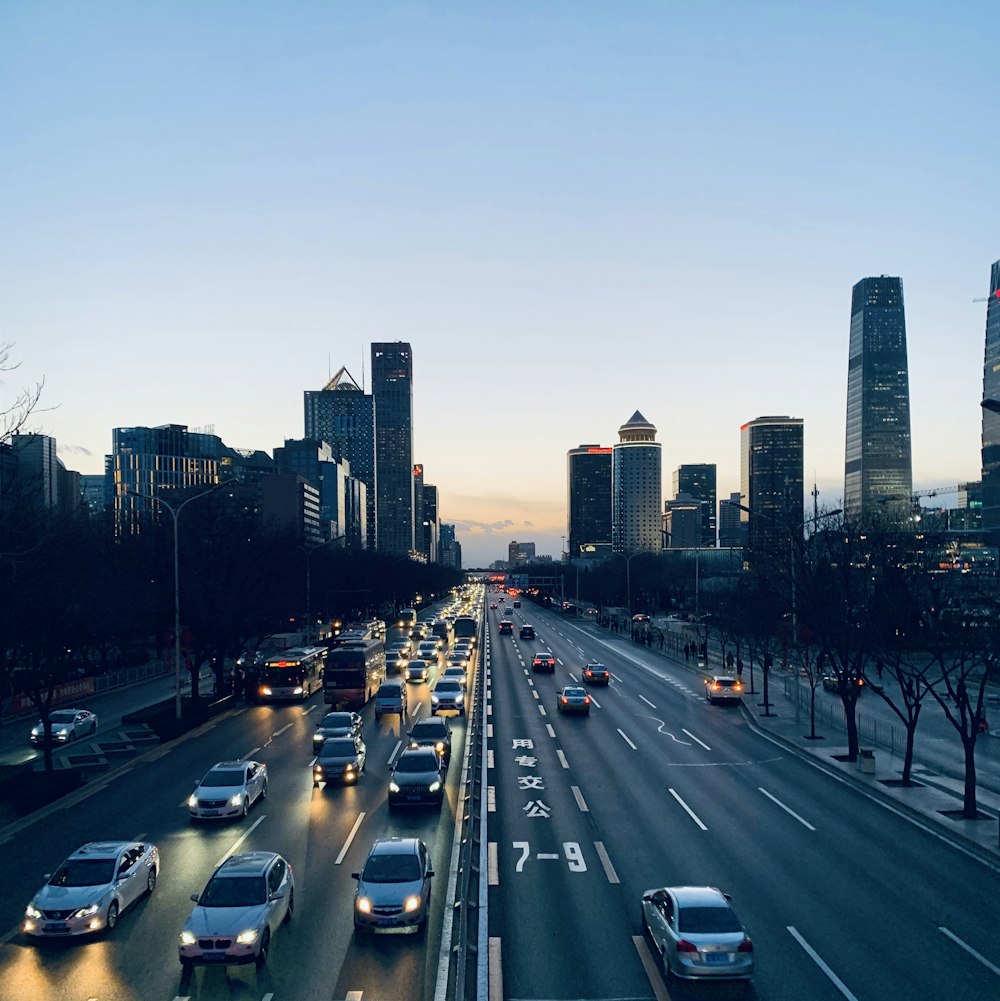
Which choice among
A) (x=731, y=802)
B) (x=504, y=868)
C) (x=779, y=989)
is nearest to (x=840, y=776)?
(x=731, y=802)

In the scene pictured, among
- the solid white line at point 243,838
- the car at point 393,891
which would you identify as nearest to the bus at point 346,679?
the solid white line at point 243,838

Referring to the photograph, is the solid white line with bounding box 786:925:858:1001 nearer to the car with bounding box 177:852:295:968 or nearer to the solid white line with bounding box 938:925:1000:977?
the solid white line with bounding box 938:925:1000:977

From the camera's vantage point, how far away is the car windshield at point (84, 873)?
18.7 meters

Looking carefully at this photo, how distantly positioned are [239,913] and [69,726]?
1163 inches

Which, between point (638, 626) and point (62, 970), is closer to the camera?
point (62, 970)

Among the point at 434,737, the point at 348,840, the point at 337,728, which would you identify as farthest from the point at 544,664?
the point at 348,840

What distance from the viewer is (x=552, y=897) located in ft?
65.8

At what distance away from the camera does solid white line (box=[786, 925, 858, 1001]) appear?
15383 mm

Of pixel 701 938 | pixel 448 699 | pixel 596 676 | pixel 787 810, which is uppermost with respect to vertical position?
pixel 701 938

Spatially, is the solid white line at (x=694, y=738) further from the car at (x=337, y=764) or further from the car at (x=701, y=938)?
the car at (x=701, y=938)

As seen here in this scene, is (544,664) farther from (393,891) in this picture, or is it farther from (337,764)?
(393,891)

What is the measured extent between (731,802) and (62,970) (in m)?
19.8

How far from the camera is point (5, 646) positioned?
33.1m

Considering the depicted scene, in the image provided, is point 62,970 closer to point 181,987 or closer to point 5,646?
point 181,987
